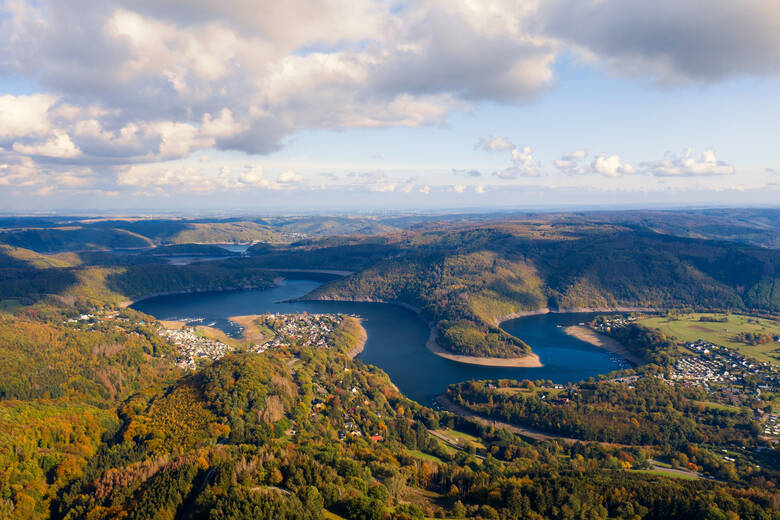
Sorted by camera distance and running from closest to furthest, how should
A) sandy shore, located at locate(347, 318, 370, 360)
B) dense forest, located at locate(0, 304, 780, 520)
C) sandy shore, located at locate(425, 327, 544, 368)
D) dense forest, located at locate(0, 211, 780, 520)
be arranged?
dense forest, located at locate(0, 304, 780, 520)
dense forest, located at locate(0, 211, 780, 520)
sandy shore, located at locate(425, 327, 544, 368)
sandy shore, located at locate(347, 318, 370, 360)

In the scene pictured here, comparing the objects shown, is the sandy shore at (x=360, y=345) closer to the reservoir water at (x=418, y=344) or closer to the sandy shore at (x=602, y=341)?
the reservoir water at (x=418, y=344)

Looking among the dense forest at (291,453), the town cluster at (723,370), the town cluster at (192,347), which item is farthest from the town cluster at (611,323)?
the town cluster at (192,347)

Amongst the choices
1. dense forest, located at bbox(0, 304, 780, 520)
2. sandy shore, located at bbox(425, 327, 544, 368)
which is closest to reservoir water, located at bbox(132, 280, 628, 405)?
sandy shore, located at bbox(425, 327, 544, 368)

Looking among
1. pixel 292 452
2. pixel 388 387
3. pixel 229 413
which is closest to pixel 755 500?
pixel 292 452

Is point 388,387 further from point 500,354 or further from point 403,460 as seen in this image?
point 500,354

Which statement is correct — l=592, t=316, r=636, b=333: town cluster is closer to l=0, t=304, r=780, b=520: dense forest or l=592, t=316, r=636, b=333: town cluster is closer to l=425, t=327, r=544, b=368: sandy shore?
l=425, t=327, r=544, b=368: sandy shore

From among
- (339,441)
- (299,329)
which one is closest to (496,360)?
(299,329)
